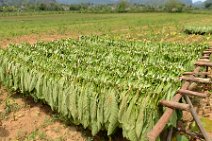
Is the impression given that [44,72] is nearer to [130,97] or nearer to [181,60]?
[130,97]

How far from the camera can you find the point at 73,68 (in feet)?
24.6

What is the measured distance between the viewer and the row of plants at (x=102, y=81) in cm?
588

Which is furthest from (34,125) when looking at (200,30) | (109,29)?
(109,29)

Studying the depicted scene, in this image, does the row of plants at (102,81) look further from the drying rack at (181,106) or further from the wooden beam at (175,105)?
the wooden beam at (175,105)

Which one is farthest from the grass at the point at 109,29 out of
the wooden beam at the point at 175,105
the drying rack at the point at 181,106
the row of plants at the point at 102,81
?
the wooden beam at the point at 175,105

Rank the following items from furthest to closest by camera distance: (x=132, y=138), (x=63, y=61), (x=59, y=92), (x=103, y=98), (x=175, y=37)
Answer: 1. (x=175, y=37)
2. (x=63, y=61)
3. (x=59, y=92)
4. (x=103, y=98)
5. (x=132, y=138)

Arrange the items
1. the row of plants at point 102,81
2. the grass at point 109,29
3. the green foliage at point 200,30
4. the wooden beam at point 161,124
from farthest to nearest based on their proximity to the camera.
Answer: the green foliage at point 200,30, the grass at point 109,29, the row of plants at point 102,81, the wooden beam at point 161,124

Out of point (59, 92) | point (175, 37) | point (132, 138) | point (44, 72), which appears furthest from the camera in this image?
point (175, 37)

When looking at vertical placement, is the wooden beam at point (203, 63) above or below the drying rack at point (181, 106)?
above

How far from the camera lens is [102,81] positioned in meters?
6.50

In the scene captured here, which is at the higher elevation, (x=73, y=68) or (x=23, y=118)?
(x=73, y=68)

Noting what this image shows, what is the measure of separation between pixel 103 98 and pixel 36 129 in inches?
91.3

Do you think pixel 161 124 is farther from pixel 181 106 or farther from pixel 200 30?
pixel 200 30

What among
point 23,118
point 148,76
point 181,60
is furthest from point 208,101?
point 23,118
